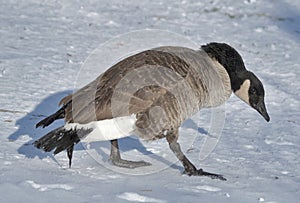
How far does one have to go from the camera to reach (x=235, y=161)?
5.20 metres

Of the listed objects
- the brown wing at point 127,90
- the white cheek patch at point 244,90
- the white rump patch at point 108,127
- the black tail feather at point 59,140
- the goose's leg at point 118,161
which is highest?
the brown wing at point 127,90

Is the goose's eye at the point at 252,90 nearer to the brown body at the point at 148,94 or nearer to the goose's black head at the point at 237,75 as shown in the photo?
the goose's black head at the point at 237,75

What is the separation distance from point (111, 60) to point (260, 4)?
11.0 feet

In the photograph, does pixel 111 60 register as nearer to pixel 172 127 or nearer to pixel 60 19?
pixel 60 19

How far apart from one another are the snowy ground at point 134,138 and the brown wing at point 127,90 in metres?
0.49

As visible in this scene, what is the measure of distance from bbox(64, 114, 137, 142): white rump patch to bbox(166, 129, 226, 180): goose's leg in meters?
0.37

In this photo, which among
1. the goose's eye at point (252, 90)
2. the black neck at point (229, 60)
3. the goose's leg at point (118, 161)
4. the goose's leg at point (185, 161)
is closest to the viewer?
the goose's leg at point (185, 161)

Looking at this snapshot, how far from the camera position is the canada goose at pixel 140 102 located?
455 cm

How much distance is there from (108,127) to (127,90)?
0.29 metres

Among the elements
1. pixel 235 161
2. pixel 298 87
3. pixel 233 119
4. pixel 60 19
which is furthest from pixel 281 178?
pixel 60 19

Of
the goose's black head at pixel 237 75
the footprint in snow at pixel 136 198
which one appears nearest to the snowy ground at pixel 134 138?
the footprint in snow at pixel 136 198

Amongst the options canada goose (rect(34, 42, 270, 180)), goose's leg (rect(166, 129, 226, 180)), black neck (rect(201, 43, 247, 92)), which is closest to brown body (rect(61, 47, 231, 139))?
canada goose (rect(34, 42, 270, 180))

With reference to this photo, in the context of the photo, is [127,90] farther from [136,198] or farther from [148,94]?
[136,198]

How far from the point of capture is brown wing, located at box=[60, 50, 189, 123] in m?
4.55
